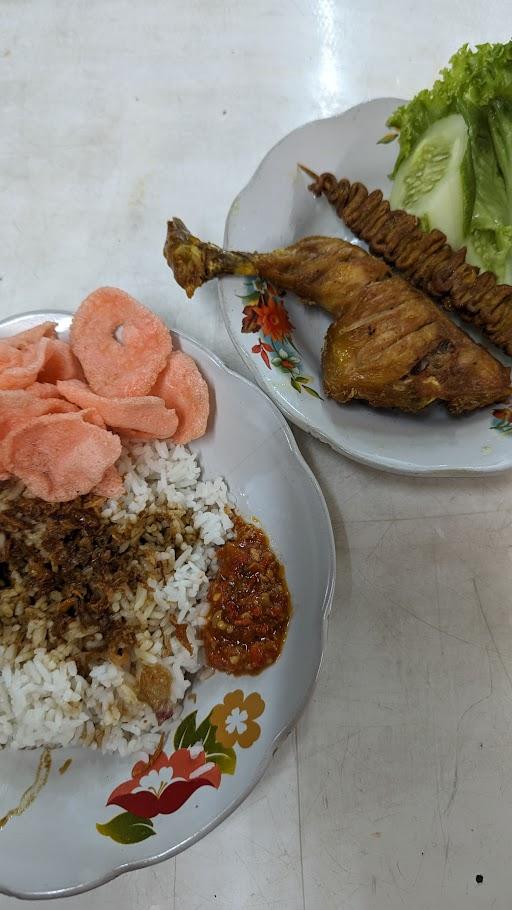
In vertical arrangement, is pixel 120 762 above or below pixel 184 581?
below

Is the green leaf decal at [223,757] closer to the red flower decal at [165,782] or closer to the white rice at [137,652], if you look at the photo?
the red flower decal at [165,782]

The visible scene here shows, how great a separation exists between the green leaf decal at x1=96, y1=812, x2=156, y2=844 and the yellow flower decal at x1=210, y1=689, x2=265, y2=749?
25 centimetres

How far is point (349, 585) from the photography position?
175 centimetres

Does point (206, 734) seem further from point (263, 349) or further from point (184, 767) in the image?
point (263, 349)

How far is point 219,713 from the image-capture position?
1.48m

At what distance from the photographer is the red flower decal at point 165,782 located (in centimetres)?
140

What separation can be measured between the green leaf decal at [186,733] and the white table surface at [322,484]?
30cm

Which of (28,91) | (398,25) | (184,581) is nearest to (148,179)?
(28,91)

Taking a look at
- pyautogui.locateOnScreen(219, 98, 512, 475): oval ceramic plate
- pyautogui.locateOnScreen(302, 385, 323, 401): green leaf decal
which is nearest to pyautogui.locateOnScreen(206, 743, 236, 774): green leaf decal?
pyautogui.locateOnScreen(219, 98, 512, 475): oval ceramic plate

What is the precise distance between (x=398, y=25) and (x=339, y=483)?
182 centimetres

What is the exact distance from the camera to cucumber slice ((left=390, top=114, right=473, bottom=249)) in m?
1.73

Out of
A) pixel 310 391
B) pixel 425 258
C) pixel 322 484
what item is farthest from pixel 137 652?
pixel 425 258

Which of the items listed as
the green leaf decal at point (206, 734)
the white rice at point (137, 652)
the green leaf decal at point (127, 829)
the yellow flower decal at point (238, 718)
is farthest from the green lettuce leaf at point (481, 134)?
the green leaf decal at point (127, 829)

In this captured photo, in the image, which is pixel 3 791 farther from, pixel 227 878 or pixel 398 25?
pixel 398 25
